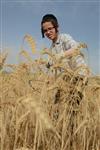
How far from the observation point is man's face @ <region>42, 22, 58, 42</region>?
89.6 inches

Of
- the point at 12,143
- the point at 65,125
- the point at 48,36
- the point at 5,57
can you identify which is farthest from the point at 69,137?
the point at 48,36

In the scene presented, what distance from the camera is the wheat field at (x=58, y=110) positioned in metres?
1.67

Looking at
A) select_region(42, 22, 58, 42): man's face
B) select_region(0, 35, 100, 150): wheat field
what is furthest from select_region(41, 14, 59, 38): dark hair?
select_region(0, 35, 100, 150): wheat field

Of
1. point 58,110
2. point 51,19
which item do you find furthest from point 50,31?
point 58,110

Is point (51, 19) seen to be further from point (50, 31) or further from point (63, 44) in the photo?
point (63, 44)

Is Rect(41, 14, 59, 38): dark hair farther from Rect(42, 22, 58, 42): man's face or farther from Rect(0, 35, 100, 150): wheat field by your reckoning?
Rect(0, 35, 100, 150): wheat field

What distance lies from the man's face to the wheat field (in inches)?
18.7

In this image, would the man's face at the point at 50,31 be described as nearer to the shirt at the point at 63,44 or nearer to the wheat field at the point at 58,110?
the shirt at the point at 63,44

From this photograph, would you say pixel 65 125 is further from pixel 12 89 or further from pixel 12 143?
pixel 12 89

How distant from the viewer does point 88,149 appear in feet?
5.77

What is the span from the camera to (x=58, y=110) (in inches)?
68.9

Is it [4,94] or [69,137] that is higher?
[4,94]

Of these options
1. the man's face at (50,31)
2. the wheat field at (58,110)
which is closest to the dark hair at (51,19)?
the man's face at (50,31)

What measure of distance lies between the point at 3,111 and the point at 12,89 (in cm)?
16
